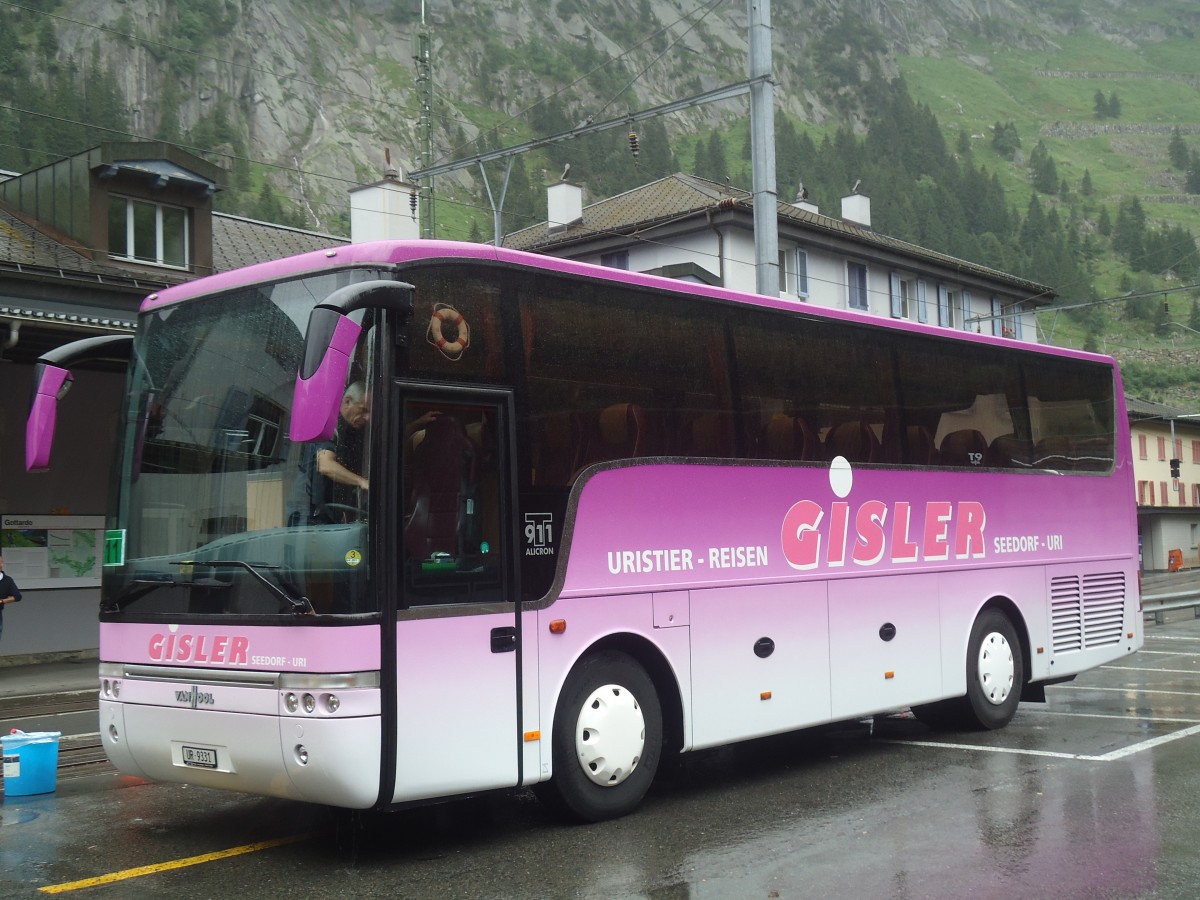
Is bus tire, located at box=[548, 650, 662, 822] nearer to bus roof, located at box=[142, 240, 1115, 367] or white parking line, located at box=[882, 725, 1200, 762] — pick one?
bus roof, located at box=[142, 240, 1115, 367]

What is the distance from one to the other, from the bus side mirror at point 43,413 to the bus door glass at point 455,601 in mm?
2287

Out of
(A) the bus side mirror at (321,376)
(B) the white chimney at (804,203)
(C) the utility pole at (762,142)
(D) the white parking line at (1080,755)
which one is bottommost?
(D) the white parking line at (1080,755)

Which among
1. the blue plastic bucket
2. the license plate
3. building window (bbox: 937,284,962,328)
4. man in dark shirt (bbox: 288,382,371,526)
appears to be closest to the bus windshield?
man in dark shirt (bbox: 288,382,371,526)

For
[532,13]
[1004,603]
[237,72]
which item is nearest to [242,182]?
[237,72]

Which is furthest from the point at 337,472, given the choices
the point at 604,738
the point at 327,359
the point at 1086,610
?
the point at 1086,610

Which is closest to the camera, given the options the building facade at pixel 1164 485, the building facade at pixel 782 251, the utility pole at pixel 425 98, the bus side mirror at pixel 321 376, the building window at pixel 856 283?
the bus side mirror at pixel 321 376

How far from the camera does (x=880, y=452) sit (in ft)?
35.7

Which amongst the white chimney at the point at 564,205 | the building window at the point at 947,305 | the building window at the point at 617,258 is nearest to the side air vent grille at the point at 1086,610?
the building window at the point at 617,258

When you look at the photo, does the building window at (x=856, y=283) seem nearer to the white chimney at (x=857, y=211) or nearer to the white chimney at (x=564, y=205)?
the white chimney at (x=857, y=211)

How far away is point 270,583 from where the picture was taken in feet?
23.2

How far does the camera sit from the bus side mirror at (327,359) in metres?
6.25

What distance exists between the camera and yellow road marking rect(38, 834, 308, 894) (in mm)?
6730

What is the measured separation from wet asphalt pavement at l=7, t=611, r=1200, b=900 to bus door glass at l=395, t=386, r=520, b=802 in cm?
61

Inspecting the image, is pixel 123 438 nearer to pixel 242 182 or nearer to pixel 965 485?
pixel 965 485
